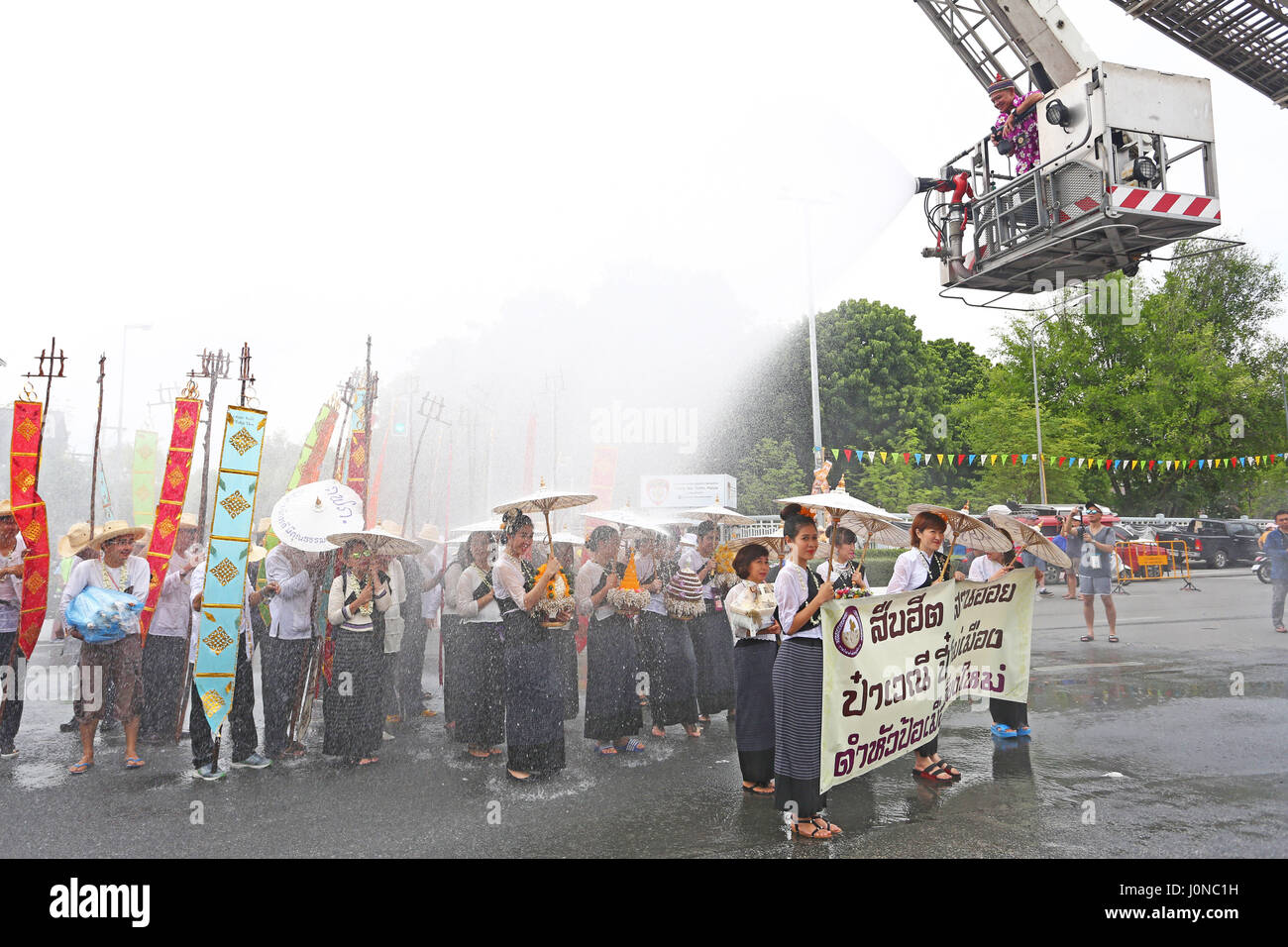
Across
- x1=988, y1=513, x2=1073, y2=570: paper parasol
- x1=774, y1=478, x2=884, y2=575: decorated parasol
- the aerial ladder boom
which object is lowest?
x1=988, y1=513, x2=1073, y2=570: paper parasol

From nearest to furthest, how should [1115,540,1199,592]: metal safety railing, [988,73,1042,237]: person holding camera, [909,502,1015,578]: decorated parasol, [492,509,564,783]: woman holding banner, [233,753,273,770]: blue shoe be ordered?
[909,502,1015,578]: decorated parasol
[492,509,564,783]: woman holding banner
[233,753,273,770]: blue shoe
[988,73,1042,237]: person holding camera
[1115,540,1199,592]: metal safety railing

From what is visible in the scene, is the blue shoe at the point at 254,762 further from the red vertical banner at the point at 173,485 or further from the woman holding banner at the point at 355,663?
the red vertical banner at the point at 173,485

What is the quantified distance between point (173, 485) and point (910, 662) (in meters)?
6.58

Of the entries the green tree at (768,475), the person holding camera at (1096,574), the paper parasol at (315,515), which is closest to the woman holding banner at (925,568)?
the paper parasol at (315,515)

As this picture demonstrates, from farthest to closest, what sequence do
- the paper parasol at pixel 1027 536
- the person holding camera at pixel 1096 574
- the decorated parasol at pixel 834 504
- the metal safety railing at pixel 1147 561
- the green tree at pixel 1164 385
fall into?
the green tree at pixel 1164 385
the metal safety railing at pixel 1147 561
the person holding camera at pixel 1096 574
the paper parasol at pixel 1027 536
the decorated parasol at pixel 834 504

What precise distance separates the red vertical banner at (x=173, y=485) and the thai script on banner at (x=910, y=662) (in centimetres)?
587

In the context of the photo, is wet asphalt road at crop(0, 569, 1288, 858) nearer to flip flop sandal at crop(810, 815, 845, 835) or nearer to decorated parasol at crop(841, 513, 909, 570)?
flip flop sandal at crop(810, 815, 845, 835)

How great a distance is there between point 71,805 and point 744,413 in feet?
88.6


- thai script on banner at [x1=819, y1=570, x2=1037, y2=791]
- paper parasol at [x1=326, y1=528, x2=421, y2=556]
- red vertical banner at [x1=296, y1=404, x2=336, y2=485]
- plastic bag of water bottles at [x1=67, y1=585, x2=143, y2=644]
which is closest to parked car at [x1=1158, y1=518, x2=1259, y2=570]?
thai script on banner at [x1=819, y1=570, x2=1037, y2=791]

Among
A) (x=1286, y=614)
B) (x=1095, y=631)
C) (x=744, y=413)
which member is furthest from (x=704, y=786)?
(x=744, y=413)

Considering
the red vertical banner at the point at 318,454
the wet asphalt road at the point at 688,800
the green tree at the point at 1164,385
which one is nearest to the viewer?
the wet asphalt road at the point at 688,800

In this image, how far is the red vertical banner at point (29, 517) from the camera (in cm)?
641

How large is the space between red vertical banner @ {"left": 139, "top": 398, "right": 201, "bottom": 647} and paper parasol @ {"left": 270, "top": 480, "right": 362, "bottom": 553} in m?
1.44

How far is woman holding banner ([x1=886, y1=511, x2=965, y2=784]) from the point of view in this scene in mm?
5461
